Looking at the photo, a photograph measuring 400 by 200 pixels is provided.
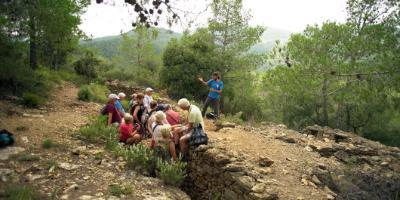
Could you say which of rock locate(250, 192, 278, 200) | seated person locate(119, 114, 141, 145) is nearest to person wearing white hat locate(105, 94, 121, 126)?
seated person locate(119, 114, 141, 145)

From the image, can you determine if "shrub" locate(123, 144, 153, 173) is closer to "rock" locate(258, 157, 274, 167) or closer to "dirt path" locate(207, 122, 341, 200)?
"dirt path" locate(207, 122, 341, 200)

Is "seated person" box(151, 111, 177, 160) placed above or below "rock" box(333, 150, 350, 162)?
above

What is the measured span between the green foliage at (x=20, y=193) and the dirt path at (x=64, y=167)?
0.18 m

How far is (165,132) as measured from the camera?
832 centimetres

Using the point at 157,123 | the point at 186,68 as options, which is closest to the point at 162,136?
the point at 157,123

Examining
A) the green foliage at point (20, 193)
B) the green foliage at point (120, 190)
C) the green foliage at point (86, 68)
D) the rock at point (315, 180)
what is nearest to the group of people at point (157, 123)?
the green foliage at point (120, 190)

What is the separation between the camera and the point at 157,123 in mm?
8461

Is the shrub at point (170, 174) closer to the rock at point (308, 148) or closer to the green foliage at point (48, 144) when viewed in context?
the green foliage at point (48, 144)

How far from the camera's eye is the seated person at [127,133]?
29.5 ft

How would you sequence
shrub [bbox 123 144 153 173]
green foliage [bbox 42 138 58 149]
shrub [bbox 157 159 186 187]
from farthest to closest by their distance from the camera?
green foliage [bbox 42 138 58 149] < shrub [bbox 123 144 153 173] < shrub [bbox 157 159 186 187]

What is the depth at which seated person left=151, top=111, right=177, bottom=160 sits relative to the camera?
8.30 meters

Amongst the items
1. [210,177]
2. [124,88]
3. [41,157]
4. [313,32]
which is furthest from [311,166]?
[313,32]

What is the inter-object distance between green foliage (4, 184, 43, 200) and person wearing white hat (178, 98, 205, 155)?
10.7 ft

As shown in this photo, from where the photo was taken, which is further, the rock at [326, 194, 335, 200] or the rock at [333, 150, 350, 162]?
the rock at [333, 150, 350, 162]
